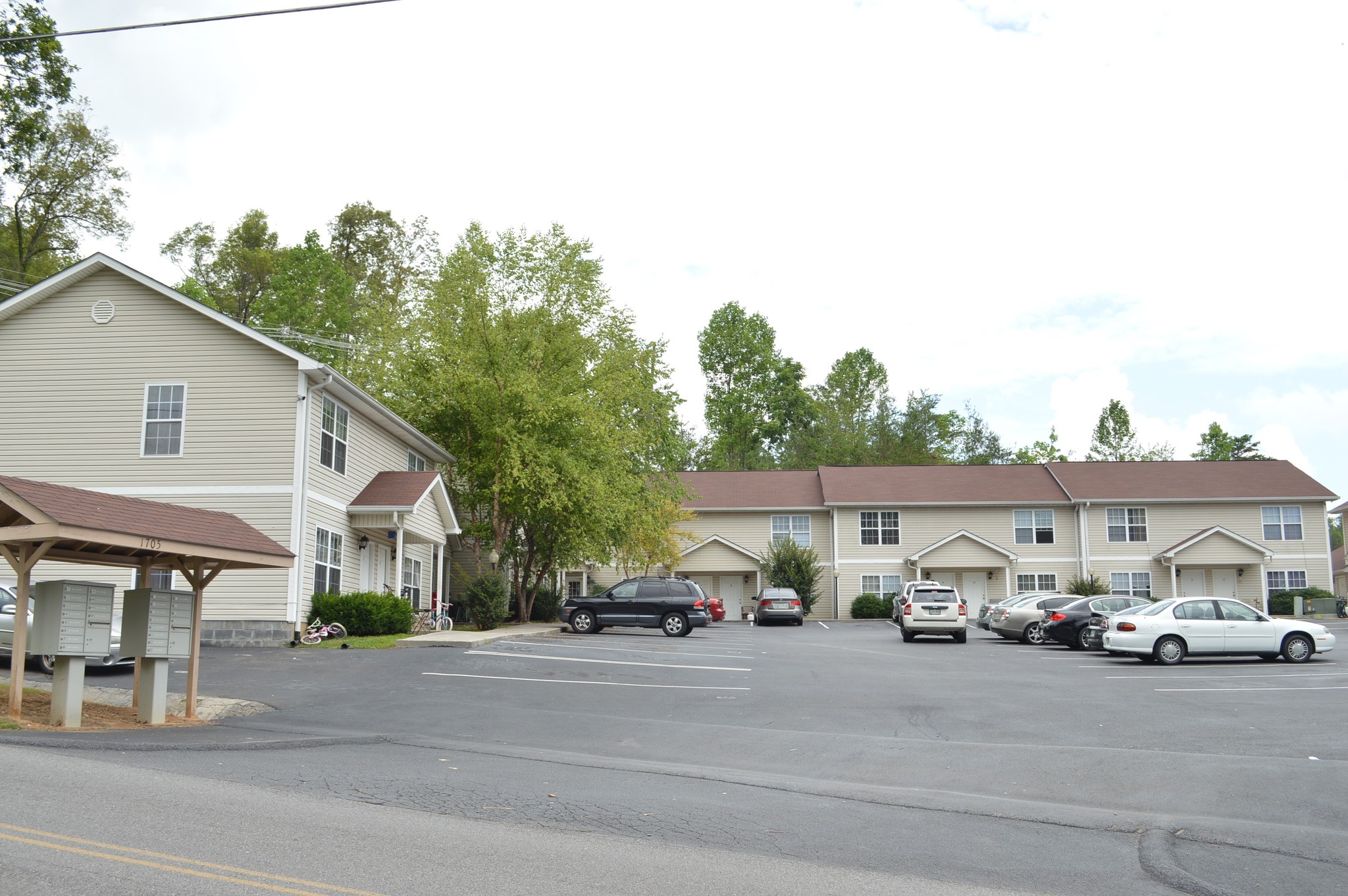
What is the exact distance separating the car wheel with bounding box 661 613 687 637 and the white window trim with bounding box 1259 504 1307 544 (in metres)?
31.5

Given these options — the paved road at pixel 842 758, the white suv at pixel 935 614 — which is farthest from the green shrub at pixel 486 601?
the white suv at pixel 935 614

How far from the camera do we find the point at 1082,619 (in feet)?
90.0

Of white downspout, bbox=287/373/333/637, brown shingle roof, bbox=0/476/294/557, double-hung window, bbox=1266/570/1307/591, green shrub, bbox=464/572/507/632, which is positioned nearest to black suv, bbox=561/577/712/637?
green shrub, bbox=464/572/507/632

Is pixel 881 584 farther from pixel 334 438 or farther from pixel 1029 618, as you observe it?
pixel 334 438

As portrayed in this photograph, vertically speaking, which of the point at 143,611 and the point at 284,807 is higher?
the point at 143,611

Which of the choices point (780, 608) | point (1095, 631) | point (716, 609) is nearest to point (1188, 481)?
point (780, 608)

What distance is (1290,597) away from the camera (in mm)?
46156

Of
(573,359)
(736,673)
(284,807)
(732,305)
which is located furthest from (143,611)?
(732,305)

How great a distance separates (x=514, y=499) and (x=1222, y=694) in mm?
21546

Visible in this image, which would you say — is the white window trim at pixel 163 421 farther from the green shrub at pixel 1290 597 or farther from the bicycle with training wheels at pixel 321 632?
the green shrub at pixel 1290 597

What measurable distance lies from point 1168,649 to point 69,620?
65.2ft

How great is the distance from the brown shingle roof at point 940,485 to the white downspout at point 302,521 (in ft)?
95.8

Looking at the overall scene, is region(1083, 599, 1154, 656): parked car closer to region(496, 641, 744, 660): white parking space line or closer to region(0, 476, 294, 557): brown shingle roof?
region(496, 641, 744, 660): white parking space line

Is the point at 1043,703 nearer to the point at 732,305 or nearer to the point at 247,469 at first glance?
the point at 247,469
